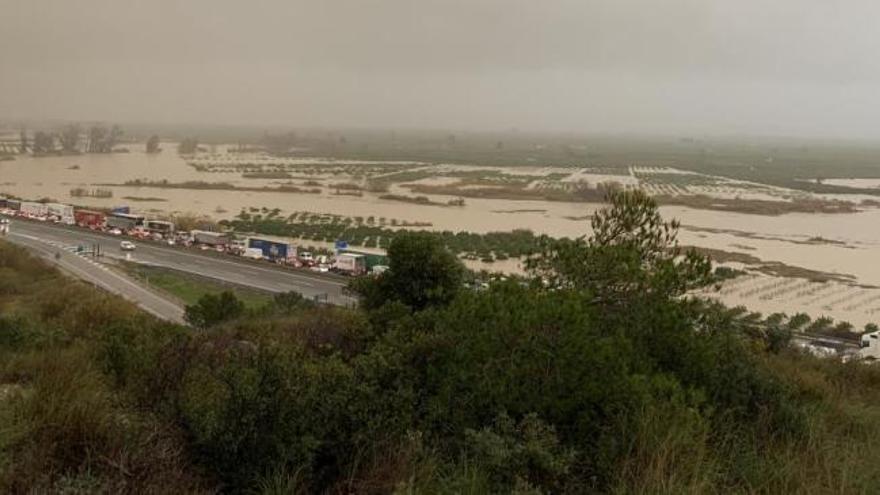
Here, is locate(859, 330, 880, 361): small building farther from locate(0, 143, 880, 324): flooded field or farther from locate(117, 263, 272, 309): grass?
locate(117, 263, 272, 309): grass

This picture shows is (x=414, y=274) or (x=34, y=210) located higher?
(x=414, y=274)

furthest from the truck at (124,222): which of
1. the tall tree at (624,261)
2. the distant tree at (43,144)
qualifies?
the distant tree at (43,144)

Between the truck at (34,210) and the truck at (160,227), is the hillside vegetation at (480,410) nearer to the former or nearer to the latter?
the truck at (160,227)

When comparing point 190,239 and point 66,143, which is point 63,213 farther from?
point 66,143

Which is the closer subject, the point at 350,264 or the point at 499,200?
the point at 350,264

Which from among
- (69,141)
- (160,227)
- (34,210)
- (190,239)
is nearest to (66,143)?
(69,141)

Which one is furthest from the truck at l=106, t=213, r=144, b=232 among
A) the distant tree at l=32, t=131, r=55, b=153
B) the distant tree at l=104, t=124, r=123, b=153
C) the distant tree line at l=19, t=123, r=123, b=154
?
the distant tree at l=104, t=124, r=123, b=153
